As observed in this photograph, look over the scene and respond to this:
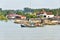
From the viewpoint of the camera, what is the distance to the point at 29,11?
4234 mm

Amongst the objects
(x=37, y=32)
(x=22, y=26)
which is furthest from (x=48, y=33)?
(x=22, y=26)

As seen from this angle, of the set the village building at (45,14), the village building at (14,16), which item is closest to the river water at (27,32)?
the village building at (14,16)

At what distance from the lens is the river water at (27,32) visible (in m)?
4.26

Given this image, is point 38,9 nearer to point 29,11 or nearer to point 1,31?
point 29,11

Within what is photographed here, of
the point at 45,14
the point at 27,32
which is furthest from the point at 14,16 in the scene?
the point at 45,14

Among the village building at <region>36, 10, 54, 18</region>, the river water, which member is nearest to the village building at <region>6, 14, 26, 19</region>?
the river water

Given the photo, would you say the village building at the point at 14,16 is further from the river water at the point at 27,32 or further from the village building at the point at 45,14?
the village building at the point at 45,14

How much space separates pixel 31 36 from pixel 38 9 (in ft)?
1.48

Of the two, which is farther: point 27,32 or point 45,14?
point 27,32

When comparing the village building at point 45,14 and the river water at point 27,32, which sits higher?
the village building at point 45,14

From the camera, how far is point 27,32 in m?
4.38

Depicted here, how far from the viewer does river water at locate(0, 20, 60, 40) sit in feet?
14.0

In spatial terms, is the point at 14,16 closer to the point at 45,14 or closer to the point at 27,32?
the point at 27,32

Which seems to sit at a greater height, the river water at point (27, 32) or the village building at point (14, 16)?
the village building at point (14, 16)
